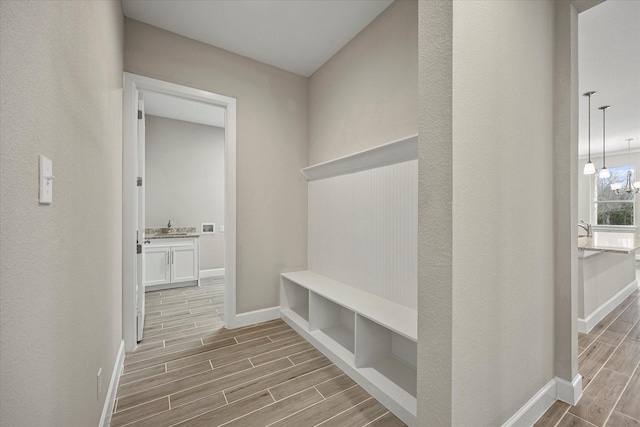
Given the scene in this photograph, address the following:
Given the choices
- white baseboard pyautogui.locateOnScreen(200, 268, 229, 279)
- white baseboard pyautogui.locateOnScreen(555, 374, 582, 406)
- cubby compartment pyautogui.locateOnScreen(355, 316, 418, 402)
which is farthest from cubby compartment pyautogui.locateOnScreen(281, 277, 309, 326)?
white baseboard pyautogui.locateOnScreen(200, 268, 229, 279)

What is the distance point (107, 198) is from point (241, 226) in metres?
1.28

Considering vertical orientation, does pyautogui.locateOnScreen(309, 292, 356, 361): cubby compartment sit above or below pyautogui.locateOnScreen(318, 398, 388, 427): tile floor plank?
above

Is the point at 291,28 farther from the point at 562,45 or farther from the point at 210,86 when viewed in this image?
the point at 562,45

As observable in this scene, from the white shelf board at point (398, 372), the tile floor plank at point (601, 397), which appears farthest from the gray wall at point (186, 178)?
the tile floor plank at point (601, 397)

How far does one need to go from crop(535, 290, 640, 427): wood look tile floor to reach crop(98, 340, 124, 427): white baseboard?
2346mm

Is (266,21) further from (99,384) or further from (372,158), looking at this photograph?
(99,384)

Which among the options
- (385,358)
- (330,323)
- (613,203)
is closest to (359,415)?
(385,358)

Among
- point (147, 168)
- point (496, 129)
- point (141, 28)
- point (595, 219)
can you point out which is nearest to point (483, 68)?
point (496, 129)

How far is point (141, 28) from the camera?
2.40 metres

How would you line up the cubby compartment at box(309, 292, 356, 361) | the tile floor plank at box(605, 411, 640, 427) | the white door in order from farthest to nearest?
1. the white door
2. the cubby compartment at box(309, 292, 356, 361)
3. the tile floor plank at box(605, 411, 640, 427)

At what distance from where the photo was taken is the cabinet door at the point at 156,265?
13.3ft

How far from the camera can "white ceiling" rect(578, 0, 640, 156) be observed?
7.46 ft

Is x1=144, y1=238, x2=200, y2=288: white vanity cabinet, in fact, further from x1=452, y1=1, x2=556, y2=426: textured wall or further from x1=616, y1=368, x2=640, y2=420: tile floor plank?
x1=616, y1=368, x2=640, y2=420: tile floor plank

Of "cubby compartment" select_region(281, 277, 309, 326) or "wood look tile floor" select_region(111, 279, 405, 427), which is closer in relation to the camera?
"wood look tile floor" select_region(111, 279, 405, 427)
